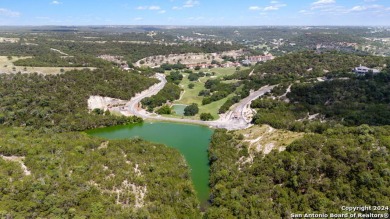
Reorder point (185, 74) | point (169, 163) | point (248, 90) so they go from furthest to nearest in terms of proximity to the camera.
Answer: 1. point (185, 74)
2. point (248, 90)
3. point (169, 163)

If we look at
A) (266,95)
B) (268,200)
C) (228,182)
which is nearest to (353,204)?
(268,200)

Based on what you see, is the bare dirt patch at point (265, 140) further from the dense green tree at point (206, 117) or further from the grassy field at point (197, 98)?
the grassy field at point (197, 98)

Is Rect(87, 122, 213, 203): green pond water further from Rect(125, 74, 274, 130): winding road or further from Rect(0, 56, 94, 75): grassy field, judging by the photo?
Rect(0, 56, 94, 75): grassy field

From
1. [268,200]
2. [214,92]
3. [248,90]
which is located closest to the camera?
[268,200]

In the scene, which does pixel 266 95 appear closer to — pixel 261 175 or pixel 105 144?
pixel 261 175

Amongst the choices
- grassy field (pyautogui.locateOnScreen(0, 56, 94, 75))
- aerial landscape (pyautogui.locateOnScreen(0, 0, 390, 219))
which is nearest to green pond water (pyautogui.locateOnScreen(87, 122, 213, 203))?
aerial landscape (pyautogui.locateOnScreen(0, 0, 390, 219))

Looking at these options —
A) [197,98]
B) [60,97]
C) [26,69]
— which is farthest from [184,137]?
[26,69]

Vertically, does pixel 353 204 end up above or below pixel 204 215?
above

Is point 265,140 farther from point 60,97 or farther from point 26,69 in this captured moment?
point 26,69
